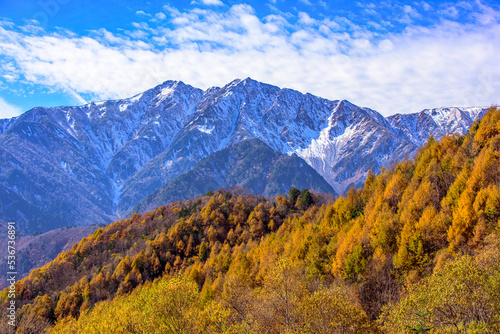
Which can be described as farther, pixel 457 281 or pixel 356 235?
pixel 356 235

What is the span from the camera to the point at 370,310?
2063 inches

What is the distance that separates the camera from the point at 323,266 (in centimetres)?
7100

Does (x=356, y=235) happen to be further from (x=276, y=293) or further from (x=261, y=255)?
(x=276, y=293)

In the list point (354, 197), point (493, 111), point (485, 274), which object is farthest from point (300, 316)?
point (493, 111)

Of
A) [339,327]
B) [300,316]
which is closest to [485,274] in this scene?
[339,327]

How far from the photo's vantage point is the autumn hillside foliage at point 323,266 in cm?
3262

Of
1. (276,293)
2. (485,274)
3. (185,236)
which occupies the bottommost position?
(185,236)

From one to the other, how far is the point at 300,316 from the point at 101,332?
24.8m

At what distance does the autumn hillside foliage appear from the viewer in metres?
32.6

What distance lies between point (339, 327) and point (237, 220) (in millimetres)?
105763

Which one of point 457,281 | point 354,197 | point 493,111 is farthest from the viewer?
point 354,197

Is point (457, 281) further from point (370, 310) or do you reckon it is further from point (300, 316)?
point (370, 310)

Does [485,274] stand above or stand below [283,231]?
above

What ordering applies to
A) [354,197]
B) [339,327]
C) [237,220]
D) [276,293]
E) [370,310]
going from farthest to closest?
[237,220], [354,197], [370,310], [276,293], [339,327]
